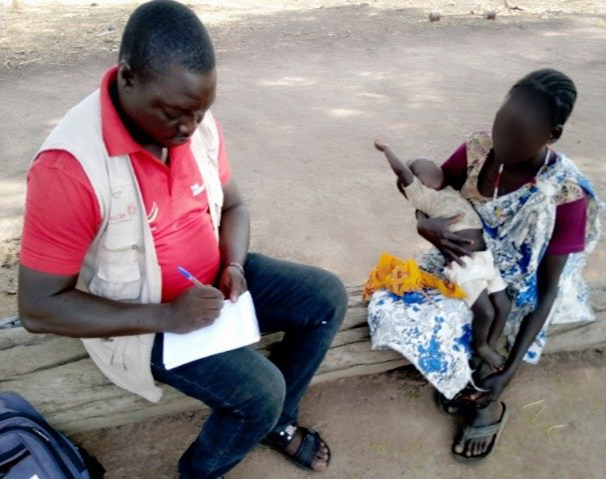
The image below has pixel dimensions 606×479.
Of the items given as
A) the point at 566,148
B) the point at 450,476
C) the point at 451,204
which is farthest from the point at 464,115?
the point at 450,476

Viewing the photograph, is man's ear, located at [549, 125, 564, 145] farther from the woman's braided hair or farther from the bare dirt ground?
the bare dirt ground

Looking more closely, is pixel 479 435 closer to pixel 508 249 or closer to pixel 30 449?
pixel 508 249

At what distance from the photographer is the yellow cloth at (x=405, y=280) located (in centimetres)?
237

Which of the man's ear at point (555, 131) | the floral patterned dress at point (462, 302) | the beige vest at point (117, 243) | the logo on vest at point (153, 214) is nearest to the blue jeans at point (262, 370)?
the beige vest at point (117, 243)

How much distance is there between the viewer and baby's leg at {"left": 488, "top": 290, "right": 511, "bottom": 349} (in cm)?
233

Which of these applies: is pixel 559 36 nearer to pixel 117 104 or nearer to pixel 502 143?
pixel 502 143

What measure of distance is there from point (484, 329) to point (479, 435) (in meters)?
0.45

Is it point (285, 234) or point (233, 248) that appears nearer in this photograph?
point (233, 248)

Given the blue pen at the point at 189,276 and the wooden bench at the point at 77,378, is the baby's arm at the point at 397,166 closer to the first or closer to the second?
the wooden bench at the point at 77,378

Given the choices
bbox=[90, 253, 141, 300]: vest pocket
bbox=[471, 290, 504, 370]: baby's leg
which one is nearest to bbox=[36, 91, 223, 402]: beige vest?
bbox=[90, 253, 141, 300]: vest pocket

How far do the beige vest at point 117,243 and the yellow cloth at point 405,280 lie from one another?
80 centimetres

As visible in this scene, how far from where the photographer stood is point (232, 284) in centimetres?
203

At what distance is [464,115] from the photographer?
548cm

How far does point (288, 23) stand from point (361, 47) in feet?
5.03
